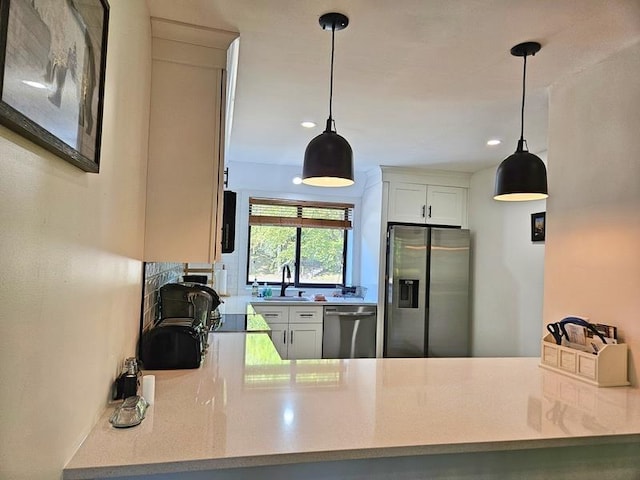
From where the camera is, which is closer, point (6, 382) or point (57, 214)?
point (6, 382)

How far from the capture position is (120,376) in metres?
1.33

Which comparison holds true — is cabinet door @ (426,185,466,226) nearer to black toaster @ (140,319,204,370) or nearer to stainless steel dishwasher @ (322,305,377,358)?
stainless steel dishwasher @ (322,305,377,358)

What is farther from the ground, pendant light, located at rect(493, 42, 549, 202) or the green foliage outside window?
pendant light, located at rect(493, 42, 549, 202)

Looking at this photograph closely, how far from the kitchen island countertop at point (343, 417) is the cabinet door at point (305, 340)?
2444 millimetres

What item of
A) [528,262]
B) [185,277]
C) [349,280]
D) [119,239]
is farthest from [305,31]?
[349,280]

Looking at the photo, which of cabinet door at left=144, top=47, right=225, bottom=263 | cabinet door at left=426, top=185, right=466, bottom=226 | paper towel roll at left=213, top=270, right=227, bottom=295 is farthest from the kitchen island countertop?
cabinet door at left=426, top=185, right=466, bottom=226

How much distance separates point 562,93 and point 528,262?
2068 mm

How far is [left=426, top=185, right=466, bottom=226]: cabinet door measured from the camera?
15.3ft

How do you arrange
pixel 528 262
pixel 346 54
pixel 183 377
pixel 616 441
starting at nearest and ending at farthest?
1. pixel 616 441
2. pixel 183 377
3. pixel 346 54
4. pixel 528 262

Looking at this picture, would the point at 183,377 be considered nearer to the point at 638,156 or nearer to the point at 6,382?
the point at 6,382

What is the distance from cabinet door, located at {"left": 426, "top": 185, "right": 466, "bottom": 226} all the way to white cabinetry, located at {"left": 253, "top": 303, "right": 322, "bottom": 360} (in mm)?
1646

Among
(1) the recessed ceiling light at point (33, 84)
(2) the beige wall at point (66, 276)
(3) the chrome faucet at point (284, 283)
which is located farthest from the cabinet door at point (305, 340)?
(1) the recessed ceiling light at point (33, 84)

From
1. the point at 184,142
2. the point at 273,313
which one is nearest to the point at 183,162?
the point at 184,142

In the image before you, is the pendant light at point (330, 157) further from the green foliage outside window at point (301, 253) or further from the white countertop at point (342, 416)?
the green foliage outside window at point (301, 253)
